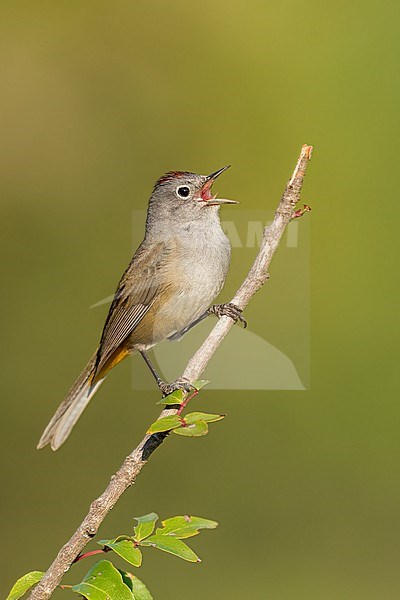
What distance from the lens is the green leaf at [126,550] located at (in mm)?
1050

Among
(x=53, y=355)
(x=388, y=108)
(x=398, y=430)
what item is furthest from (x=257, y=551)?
(x=388, y=108)

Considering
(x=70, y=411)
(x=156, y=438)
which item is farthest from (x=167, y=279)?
(x=156, y=438)

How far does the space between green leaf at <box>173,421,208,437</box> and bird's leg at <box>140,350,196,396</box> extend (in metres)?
0.17

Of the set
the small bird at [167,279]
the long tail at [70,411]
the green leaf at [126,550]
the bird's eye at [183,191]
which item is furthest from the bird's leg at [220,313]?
the green leaf at [126,550]

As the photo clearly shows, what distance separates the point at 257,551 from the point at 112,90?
170 centimetres

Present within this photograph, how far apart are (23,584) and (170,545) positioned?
186 mm

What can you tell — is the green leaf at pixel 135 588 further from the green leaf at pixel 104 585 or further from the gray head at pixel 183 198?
the gray head at pixel 183 198

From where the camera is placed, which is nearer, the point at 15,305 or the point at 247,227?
the point at 247,227

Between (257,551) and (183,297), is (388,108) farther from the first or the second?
(257,551)

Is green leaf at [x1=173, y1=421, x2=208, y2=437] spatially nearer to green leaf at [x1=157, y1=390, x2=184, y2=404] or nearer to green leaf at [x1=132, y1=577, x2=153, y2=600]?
green leaf at [x1=157, y1=390, x2=184, y2=404]

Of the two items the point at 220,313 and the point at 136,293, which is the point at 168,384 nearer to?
the point at 220,313

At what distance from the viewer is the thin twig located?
3.63ft

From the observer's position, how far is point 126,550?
3.52 ft

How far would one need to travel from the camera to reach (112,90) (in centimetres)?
348
